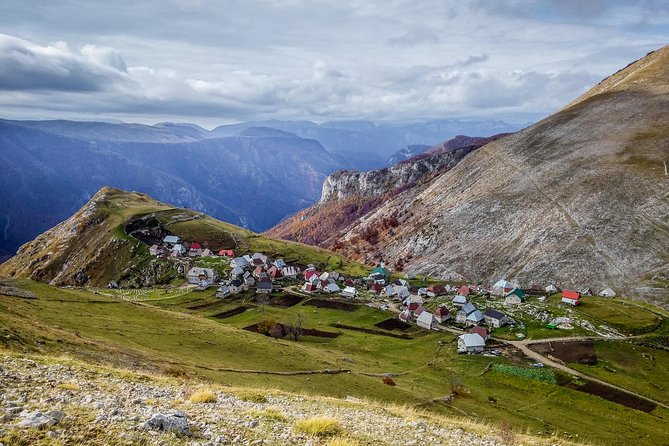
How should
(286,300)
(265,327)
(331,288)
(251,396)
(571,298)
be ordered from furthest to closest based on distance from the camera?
(331,288) → (286,300) → (571,298) → (265,327) → (251,396)

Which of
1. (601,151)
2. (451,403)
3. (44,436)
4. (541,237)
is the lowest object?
(451,403)

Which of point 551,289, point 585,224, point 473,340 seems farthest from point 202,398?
point 585,224

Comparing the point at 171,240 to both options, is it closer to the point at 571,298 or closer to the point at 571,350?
the point at 571,298

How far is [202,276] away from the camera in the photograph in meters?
150

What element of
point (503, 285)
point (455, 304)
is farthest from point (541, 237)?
point (455, 304)

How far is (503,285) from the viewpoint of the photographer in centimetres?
13538

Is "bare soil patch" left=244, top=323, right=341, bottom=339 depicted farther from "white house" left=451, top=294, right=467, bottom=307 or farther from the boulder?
the boulder

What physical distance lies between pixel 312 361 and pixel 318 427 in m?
50.9

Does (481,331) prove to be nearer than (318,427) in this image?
No

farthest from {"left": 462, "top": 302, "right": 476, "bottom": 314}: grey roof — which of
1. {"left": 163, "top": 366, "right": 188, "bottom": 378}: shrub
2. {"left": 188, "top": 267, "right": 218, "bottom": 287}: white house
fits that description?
{"left": 163, "top": 366, "right": 188, "bottom": 378}: shrub

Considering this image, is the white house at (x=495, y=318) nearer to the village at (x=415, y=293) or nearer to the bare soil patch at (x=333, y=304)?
the village at (x=415, y=293)

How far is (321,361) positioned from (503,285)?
87468 mm

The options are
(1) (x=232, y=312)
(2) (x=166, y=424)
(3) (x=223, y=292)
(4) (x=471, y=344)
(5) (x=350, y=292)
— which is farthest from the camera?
(5) (x=350, y=292)

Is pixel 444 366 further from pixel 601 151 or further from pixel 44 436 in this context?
pixel 601 151
